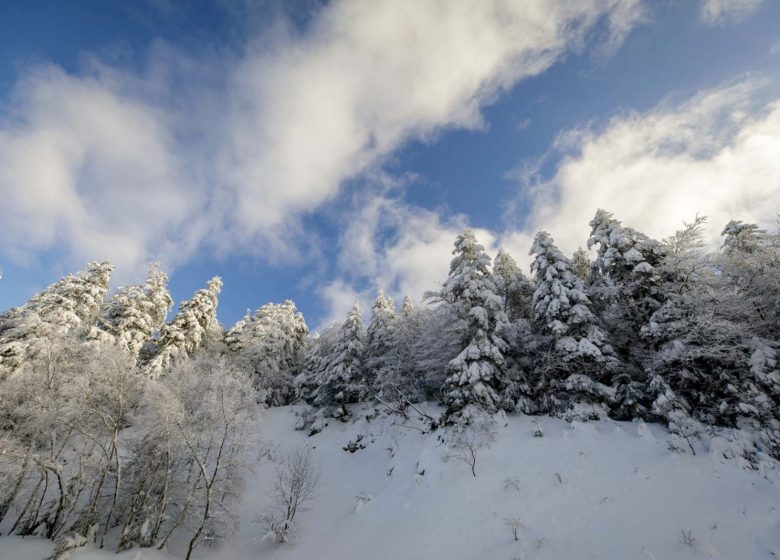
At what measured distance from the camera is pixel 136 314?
30484mm

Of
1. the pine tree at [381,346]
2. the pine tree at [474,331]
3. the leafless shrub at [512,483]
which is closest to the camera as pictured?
the leafless shrub at [512,483]

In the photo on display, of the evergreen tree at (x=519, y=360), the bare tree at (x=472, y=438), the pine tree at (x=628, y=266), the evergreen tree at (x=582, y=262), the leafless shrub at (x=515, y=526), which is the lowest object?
the leafless shrub at (x=515, y=526)

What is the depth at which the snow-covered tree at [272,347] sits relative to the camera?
1411 inches

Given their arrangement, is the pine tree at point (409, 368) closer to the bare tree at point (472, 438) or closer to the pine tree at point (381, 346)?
the pine tree at point (381, 346)

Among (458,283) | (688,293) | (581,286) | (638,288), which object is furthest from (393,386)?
(688,293)

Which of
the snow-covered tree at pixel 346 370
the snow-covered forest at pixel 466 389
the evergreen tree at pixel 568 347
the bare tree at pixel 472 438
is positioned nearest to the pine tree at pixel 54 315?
the snow-covered forest at pixel 466 389

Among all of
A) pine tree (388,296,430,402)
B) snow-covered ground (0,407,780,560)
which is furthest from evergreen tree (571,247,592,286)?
snow-covered ground (0,407,780,560)

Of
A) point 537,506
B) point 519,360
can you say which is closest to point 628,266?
point 519,360

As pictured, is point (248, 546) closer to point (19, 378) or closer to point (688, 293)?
point (19, 378)

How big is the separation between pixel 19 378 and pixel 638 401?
3448 cm

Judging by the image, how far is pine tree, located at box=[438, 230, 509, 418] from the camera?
20984 mm

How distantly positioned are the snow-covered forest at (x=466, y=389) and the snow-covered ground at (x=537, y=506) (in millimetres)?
741

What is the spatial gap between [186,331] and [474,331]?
27.8 meters

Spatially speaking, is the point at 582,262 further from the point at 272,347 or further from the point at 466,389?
the point at 272,347
